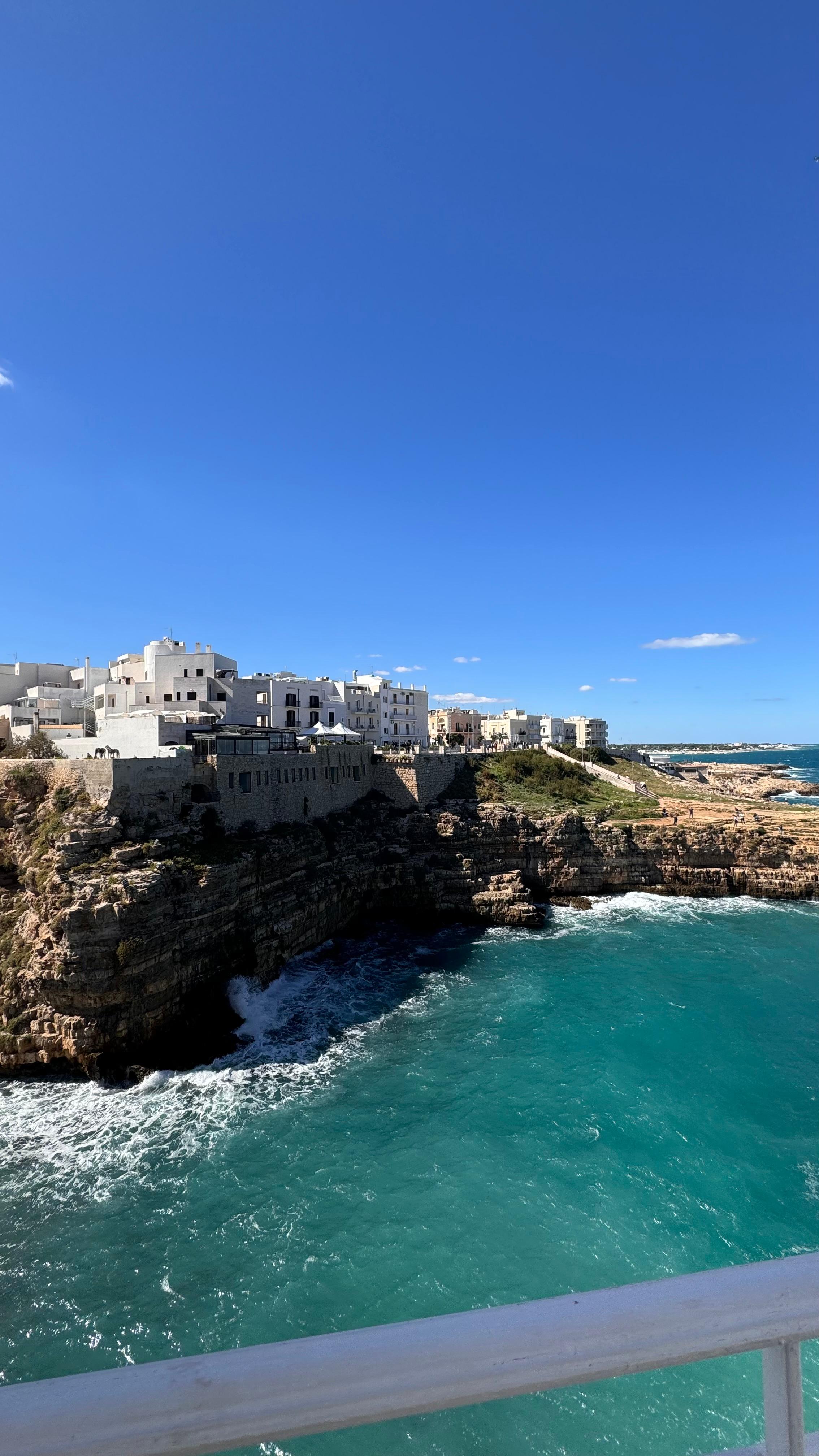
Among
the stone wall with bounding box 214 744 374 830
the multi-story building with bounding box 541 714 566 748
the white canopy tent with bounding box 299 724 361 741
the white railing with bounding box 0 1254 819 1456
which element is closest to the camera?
the white railing with bounding box 0 1254 819 1456

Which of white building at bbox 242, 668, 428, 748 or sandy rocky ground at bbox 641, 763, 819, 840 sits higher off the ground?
white building at bbox 242, 668, 428, 748

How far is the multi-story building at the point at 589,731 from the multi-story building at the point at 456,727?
99.2 ft

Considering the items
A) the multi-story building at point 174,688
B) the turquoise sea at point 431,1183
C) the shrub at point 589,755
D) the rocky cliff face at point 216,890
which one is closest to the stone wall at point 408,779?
the rocky cliff face at point 216,890

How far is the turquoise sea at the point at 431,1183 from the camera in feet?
40.7

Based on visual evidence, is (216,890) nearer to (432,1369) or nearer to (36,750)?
(36,750)

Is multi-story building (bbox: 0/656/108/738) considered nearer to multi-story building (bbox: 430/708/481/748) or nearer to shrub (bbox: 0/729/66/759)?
shrub (bbox: 0/729/66/759)

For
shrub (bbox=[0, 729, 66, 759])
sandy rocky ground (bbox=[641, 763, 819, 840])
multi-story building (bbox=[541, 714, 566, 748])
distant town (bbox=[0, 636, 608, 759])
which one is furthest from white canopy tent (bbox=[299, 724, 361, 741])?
multi-story building (bbox=[541, 714, 566, 748])

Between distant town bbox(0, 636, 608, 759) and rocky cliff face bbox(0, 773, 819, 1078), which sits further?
distant town bbox(0, 636, 608, 759)

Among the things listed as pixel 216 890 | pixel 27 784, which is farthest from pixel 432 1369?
pixel 27 784

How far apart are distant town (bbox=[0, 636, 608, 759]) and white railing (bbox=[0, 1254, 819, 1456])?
2812 centimetres

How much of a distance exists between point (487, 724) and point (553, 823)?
55.3 m

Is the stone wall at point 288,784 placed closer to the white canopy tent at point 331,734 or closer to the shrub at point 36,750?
the white canopy tent at point 331,734

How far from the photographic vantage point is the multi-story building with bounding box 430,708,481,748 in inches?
3337

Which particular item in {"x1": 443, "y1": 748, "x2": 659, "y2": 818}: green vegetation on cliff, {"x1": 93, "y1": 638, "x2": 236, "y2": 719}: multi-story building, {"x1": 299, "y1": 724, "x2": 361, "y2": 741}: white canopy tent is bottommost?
{"x1": 443, "y1": 748, "x2": 659, "y2": 818}: green vegetation on cliff
